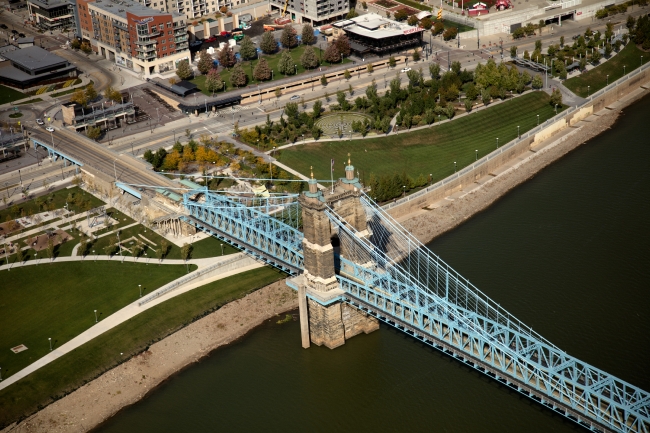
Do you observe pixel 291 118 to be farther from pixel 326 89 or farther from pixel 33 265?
pixel 33 265

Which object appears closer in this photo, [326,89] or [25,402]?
[25,402]

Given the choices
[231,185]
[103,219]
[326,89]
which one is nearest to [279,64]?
[326,89]

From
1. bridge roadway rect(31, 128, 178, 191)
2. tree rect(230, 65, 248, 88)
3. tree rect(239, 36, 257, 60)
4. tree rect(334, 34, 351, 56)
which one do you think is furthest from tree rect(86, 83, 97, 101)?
tree rect(334, 34, 351, 56)

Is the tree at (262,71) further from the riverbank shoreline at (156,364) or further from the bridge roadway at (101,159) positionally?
the riverbank shoreline at (156,364)

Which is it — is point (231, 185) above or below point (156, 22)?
below

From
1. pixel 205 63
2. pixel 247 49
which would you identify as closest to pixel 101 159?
pixel 205 63
